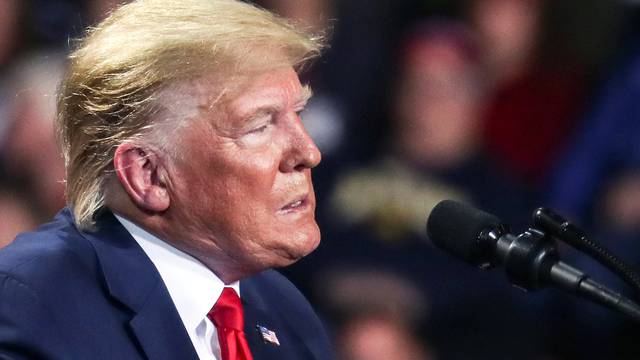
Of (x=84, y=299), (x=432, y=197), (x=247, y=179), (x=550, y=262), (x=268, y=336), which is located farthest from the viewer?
(x=432, y=197)

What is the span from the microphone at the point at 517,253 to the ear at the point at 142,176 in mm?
462

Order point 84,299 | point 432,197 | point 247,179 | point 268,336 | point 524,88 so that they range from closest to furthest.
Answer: point 84,299 < point 247,179 < point 268,336 < point 432,197 < point 524,88

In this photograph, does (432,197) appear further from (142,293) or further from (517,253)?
(517,253)

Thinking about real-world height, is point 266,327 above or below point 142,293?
below

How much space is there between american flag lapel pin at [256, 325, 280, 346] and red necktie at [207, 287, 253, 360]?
3.6 inches

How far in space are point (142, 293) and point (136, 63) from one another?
36cm

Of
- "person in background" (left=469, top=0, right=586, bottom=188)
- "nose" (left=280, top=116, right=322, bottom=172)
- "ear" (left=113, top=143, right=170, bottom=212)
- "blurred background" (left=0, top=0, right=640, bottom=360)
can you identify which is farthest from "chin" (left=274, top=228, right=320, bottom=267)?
"person in background" (left=469, top=0, right=586, bottom=188)

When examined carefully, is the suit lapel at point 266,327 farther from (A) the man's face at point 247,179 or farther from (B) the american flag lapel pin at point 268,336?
(A) the man's face at point 247,179

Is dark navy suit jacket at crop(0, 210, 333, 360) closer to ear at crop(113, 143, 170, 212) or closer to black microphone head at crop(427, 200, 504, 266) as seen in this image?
ear at crop(113, 143, 170, 212)

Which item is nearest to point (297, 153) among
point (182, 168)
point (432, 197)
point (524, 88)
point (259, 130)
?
point (259, 130)

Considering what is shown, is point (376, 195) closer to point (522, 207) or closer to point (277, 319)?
point (522, 207)

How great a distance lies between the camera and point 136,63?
194 centimetres

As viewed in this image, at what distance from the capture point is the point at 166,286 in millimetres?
1989

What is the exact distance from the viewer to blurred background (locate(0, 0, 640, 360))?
3.38 m
